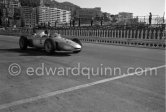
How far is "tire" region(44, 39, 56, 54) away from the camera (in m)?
9.66

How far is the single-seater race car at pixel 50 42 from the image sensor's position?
31.8 ft

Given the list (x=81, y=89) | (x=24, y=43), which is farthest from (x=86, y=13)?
(x=81, y=89)

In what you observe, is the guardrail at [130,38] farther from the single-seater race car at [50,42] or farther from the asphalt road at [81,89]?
the asphalt road at [81,89]

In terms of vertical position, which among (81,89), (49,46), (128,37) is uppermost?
Answer: (128,37)

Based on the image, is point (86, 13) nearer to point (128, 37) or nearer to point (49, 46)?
point (128, 37)

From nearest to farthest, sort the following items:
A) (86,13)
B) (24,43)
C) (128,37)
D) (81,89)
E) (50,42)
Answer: (81,89) < (50,42) < (24,43) < (128,37) < (86,13)

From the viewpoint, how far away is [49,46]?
9.85 m

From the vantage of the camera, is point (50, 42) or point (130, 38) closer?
point (50, 42)

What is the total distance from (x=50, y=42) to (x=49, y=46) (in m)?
0.19

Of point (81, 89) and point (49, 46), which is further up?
point (49, 46)

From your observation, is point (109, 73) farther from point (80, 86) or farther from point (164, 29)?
point (164, 29)

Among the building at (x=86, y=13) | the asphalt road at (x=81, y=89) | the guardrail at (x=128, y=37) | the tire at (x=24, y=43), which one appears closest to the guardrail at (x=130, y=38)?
the guardrail at (x=128, y=37)

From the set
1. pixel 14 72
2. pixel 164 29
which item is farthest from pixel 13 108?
pixel 164 29

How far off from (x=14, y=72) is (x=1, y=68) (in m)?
0.80
